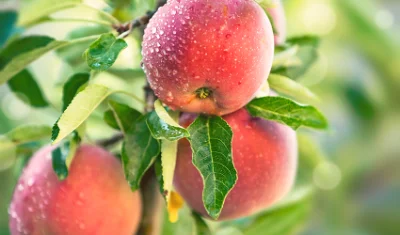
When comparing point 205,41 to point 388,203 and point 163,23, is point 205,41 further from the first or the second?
point 388,203

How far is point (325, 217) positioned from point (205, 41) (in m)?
1.18

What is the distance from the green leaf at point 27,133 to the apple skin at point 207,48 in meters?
0.20

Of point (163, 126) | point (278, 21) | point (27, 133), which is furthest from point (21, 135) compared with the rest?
point (278, 21)

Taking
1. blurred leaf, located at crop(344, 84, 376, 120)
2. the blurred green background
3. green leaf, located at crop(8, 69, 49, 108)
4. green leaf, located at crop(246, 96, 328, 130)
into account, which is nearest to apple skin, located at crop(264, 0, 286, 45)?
green leaf, located at crop(246, 96, 328, 130)

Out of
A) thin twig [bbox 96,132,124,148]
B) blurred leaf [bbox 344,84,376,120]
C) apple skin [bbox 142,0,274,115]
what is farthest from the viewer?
blurred leaf [bbox 344,84,376,120]

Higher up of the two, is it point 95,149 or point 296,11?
point 95,149

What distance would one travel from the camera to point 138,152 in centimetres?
55

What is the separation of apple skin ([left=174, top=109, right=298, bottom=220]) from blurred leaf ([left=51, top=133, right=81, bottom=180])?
0.11m

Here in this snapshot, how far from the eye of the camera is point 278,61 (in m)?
0.61

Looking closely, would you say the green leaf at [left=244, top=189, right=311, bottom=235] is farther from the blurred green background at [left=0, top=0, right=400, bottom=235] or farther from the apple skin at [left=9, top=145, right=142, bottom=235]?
the blurred green background at [left=0, top=0, right=400, bottom=235]

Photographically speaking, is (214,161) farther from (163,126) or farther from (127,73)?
(127,73)

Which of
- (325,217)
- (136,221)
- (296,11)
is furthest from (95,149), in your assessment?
(325,217)

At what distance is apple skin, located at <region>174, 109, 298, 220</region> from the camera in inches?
22.2

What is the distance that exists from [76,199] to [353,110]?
1125 millimetres
